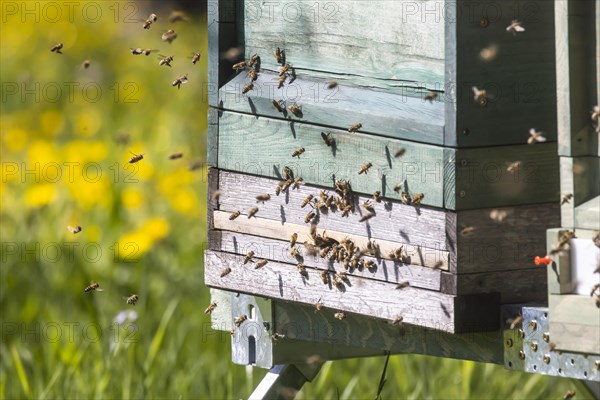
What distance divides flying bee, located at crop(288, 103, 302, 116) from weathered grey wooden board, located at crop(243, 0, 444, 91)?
129 mm

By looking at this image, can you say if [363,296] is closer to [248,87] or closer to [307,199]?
[307,199]

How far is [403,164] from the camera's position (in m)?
3.38

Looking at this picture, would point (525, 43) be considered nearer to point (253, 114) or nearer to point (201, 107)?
point (253, 114)

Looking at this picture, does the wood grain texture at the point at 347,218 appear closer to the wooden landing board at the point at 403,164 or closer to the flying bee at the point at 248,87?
the wooden landing board at the point at 403,164

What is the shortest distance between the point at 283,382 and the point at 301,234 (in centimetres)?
70

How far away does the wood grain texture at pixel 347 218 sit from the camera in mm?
3322

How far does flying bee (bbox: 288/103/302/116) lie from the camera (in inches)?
143

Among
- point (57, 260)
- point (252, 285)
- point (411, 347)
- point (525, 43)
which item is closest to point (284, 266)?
point (252, 285)

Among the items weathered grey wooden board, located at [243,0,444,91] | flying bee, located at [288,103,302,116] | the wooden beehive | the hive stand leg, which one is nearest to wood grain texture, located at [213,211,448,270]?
the wooden beehive

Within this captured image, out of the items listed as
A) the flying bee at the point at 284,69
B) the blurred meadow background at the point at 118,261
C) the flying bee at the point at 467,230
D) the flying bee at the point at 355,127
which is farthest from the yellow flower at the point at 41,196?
the flying bee at the point at 467,230

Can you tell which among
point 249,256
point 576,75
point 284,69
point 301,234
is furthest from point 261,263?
point 576,75

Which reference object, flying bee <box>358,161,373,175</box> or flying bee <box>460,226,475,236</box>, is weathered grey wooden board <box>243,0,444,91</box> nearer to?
flying bee <box>358,161,373,175</box>

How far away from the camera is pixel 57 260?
22.2ft

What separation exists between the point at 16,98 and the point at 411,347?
316 inches
